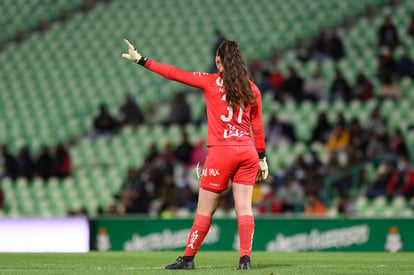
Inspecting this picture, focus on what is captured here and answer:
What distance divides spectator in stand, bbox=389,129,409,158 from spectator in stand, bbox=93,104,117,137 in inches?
262

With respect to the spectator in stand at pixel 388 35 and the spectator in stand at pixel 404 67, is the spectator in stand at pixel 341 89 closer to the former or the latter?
the spectator in stand at pixel 404 67

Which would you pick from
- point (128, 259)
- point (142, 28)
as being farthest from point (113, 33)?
point (128, 259)

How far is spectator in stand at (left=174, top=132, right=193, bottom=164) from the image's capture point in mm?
17641

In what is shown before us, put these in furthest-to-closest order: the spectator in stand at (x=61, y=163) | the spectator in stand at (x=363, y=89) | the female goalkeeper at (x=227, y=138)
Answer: the spectator in stand at (x=61, y=163) → the spectator in stand at (x=363, y=89) → the female goalkeeper at (x=227, y=138)

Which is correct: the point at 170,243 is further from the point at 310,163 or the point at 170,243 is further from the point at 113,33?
the point at 113,33

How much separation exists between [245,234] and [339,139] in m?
9.62

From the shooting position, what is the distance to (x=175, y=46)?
74.7ft

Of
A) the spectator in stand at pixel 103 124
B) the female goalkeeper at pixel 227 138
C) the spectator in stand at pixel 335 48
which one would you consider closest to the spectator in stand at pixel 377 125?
the spectator in stand at pixel 335 48

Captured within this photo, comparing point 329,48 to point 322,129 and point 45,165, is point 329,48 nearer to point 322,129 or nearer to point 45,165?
point 322,129

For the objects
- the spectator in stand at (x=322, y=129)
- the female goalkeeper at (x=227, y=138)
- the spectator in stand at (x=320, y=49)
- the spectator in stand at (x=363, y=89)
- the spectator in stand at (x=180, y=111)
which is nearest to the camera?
the female goalkeeper at (x=227, y=138)

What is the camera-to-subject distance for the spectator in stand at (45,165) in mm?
18967

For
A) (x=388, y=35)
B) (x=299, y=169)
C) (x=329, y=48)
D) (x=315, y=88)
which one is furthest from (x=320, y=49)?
(x=299, y=169)

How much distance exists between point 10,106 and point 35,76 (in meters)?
1.37

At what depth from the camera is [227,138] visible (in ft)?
24.7
